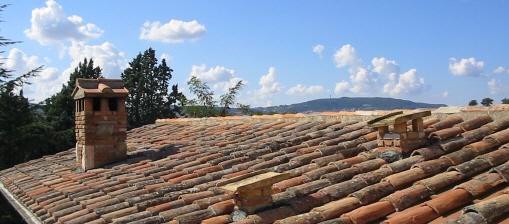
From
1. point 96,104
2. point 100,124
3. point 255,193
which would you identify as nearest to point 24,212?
point 100,124

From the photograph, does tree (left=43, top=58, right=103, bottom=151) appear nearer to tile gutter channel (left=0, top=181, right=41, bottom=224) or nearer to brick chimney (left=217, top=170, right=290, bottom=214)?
tile gutter channel (left=0, top=181, right=41, bottom=224)

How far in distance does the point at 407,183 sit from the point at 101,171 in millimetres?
5448

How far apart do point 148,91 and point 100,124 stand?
2985cm

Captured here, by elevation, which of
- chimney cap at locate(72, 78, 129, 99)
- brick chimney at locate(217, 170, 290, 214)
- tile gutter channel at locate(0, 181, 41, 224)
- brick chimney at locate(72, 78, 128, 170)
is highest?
chimney cap at locate(72, 78, 129, 99)

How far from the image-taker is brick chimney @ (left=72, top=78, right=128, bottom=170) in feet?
28.0

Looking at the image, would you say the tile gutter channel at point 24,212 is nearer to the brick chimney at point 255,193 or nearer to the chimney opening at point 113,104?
the chimney opening at point 113,104

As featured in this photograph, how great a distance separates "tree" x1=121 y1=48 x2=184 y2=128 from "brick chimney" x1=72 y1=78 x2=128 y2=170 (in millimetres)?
27067

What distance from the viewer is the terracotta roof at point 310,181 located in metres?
3.65

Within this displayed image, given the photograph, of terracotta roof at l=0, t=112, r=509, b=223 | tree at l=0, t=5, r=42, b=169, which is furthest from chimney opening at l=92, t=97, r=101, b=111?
tree at l=0, t=5, r=42, b=169

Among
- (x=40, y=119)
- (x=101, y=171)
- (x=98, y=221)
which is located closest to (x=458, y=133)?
(x=98, y=221)

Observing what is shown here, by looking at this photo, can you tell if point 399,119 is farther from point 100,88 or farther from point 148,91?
point 148,91

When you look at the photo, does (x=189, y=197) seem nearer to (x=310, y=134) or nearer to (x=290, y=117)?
(x=310, y=134)

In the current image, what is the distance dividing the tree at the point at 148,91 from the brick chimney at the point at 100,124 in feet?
88.8

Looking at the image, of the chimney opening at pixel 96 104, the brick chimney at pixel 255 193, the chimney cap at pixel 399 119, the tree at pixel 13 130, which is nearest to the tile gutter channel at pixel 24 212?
the chimney opening at pixel 96 104
